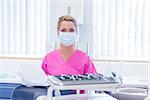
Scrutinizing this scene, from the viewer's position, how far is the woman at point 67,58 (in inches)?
68.1

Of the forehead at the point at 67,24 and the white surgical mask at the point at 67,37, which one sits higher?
the forehead at the point at 67,24

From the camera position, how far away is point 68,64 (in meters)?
1.75

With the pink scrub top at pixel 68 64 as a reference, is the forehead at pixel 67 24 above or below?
above

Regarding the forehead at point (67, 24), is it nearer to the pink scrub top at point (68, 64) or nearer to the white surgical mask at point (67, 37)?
the white surgical mask at point (67, 37)

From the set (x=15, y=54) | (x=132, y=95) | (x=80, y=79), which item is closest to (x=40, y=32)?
(x=15, y=54)

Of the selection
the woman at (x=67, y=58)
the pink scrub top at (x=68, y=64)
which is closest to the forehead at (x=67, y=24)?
the woman at (x=67, y=58)

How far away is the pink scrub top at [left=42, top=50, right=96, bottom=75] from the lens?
1729mm

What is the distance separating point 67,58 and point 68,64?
0.04 m

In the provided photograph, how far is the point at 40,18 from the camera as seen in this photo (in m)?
3.07

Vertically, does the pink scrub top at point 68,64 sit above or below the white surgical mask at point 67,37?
below

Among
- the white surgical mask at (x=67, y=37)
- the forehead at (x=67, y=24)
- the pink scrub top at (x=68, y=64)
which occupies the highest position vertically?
the forehead at (x=67, y=24)

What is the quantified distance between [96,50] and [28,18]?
825mm

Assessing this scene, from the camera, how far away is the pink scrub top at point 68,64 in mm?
1729

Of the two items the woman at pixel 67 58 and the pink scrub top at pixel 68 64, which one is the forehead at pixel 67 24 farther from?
the pink scrub top at pixel 68 64
